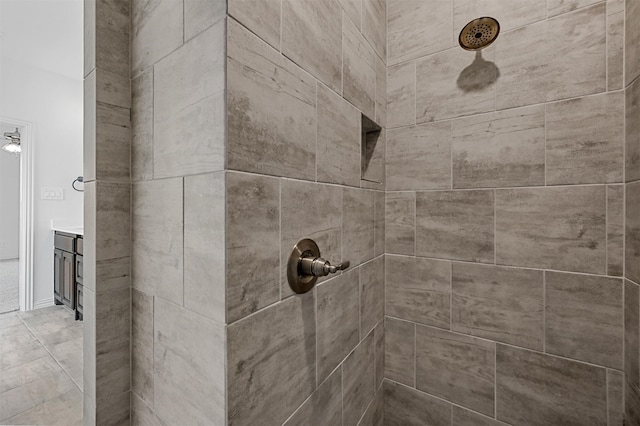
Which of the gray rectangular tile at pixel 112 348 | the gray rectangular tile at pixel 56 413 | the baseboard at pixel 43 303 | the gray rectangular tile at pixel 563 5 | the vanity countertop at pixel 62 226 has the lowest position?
the gray rectangular tile at pixel 56 413


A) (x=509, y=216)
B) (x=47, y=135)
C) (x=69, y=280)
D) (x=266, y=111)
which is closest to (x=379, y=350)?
(x=509, y=216)

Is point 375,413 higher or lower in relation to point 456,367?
lower

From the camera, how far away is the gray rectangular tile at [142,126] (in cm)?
69

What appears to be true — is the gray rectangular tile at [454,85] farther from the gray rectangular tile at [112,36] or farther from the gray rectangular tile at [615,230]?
the gray rectangular tile at [112,36]

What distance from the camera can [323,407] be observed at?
826 mm

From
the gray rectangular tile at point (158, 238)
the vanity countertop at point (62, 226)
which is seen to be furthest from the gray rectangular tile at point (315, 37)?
the vanity countertop at point (62, 226)

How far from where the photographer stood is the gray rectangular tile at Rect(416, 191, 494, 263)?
105 cm

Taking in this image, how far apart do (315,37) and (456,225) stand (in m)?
0.81

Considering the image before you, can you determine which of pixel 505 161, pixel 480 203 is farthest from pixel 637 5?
pixel 480 203

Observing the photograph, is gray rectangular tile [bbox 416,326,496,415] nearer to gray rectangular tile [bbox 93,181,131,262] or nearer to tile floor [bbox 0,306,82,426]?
gray rectangular tile [bbox 93,181,131,262]

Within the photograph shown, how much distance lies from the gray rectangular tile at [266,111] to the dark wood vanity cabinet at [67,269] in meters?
2.76

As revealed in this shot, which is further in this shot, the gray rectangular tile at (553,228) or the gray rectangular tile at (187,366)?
the gray rectangular tile at (553,228)

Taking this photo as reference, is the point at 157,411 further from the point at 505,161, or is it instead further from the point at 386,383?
the point at 505,161

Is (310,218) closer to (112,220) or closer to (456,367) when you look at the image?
(112,220)
